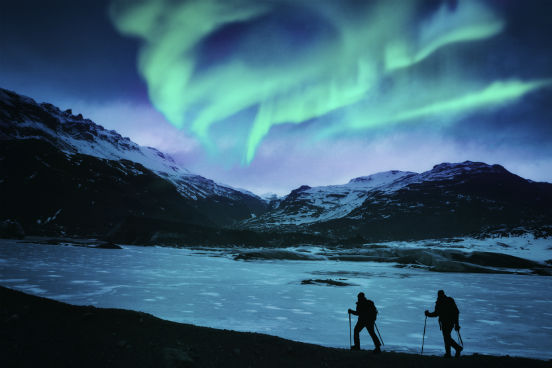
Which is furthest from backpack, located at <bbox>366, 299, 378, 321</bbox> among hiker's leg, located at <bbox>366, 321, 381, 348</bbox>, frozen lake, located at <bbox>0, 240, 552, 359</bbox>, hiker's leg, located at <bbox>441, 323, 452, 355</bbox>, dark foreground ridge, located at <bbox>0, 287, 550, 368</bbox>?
hiker's leg, located at <bbox>441, 323, 452, 355</bbox>

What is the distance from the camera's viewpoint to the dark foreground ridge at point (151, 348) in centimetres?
808

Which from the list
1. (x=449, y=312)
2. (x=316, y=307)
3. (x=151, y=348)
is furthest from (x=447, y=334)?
(x=316, y=307)

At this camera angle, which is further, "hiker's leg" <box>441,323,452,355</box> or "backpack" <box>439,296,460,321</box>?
"backpack" <box>439,296,460,321</box>

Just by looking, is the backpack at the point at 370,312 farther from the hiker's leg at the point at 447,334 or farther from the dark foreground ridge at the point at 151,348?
the hiker's leg at the point at 447,334

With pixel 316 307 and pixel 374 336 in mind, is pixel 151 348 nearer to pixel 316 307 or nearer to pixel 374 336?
pixel 374 336

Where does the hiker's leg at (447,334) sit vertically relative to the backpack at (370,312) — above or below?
below

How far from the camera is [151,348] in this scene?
350 inches

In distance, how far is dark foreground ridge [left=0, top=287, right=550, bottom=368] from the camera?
808cm

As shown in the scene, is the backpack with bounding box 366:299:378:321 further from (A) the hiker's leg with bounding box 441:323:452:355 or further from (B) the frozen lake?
(A) the hiker's leg with bounding box 441:323:452:355

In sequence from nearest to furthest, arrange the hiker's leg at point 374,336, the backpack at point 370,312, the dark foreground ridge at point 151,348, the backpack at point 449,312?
the dark foreground ridge at point 151,348, the hiker's leg at point 374,336, the backpack at point 449,312, the backpack at point 370,312

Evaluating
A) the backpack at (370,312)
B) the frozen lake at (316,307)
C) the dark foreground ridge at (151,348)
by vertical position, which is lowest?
the frozen lake at (316,307)

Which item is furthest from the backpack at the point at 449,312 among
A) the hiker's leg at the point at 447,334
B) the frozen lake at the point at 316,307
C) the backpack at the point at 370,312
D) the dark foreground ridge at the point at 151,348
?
the backpack at the point at 370,312

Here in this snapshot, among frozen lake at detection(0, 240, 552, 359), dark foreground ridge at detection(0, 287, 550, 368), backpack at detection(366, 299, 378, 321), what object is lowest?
frozen lake at detection(0, 240, 552, 359)

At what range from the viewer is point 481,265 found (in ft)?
170
